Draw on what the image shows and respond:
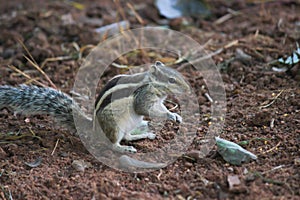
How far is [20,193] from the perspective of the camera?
338 centimetres

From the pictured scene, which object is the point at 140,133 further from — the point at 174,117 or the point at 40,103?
the point at 40,103

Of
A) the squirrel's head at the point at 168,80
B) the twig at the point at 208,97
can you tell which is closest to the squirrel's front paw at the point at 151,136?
the squirrel's head at the point at 168,80

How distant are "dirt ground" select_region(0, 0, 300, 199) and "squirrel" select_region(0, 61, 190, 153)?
175mm

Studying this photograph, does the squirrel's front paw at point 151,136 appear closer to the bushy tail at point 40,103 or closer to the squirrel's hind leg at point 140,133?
the squirrel's hind leg at point 140,133

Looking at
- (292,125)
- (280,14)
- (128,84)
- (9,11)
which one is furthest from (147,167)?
(9,11)

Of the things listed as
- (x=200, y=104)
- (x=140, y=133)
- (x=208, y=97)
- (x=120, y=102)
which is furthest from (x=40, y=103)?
(x=208, y=97)

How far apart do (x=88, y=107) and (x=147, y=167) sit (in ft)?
3.86

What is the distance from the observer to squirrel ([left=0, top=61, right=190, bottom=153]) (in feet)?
12.2

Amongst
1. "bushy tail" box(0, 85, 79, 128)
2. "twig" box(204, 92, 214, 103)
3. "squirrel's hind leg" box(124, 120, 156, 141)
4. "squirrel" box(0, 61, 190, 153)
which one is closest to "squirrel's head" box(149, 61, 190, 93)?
"squirrel" box(0, 61, 190, 153)

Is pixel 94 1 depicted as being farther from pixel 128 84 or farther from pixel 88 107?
pixel 128 84

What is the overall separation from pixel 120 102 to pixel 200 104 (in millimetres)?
974

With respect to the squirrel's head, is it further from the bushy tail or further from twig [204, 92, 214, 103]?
twig [204, 92, 214, 103]

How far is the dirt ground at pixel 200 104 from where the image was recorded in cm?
332

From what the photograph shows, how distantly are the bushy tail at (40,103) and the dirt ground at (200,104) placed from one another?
20 cm
